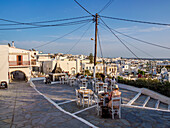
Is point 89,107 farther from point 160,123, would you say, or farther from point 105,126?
point 160,123

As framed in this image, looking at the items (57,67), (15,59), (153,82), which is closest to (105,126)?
(153,82)

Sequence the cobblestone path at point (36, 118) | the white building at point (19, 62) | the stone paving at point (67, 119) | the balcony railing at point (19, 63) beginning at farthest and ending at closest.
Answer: the white building at point (19, 62) → the balcony railing at point (19, 63) → the stone paving at point (67, 119) → the cobblestone path at point (36, 118)

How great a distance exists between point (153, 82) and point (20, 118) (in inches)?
356

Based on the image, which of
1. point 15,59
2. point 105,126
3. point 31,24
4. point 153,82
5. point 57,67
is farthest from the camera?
point 15,59

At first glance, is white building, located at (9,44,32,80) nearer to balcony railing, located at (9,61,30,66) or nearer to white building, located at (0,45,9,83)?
balcony railing, located at (9,61,30,66)

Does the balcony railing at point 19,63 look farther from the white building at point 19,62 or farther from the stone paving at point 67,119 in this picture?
the stone paving at point 67,119

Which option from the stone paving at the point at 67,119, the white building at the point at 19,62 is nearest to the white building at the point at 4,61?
the white building at the point at 19,62

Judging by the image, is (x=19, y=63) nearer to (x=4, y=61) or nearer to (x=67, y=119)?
(x=4, y=61)

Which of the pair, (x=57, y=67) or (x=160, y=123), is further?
(x=57, y=67)

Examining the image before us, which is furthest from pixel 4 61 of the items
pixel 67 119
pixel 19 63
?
pixel 67 119

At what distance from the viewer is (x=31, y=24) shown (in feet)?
36.4

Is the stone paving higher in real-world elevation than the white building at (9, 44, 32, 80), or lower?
lower

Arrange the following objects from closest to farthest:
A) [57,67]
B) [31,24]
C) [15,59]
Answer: [31,24], [57,67], [15,59]

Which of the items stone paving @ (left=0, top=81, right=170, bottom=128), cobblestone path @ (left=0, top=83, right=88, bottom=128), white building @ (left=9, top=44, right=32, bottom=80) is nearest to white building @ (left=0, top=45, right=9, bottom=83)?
white building @ (left=9, top=44, right=32, bottom=80)
